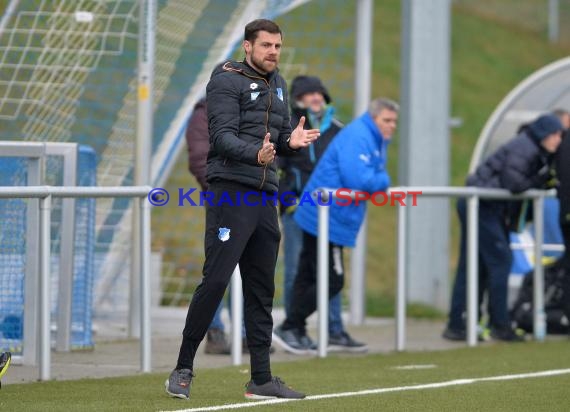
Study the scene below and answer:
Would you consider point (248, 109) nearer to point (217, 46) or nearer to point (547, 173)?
point (547, 173)

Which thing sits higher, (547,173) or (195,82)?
(195,82)

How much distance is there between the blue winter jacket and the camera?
11016mm

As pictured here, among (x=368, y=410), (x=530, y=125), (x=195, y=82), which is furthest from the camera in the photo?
(x=195, y=82)

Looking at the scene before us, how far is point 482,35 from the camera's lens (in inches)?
1556

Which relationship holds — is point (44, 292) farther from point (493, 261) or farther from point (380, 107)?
point (493, 261)

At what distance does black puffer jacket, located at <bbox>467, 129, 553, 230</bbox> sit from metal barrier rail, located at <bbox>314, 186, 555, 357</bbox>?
0.46 ft

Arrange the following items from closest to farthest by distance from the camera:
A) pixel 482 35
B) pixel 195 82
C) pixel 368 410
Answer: pixel 368 410
pixel 195 82
pixel 482 35

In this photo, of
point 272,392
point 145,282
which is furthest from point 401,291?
point 272,392

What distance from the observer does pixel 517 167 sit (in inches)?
482

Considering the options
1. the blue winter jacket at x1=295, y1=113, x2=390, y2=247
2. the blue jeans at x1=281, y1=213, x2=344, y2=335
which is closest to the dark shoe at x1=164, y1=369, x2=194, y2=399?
the blue winter jacket at x1=295, y1=113, x2=390, y2=247

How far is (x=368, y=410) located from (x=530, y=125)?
16.1 feet

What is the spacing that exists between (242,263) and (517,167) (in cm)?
452

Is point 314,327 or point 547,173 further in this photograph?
point 314,327

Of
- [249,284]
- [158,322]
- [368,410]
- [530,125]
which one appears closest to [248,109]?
[249,284]
